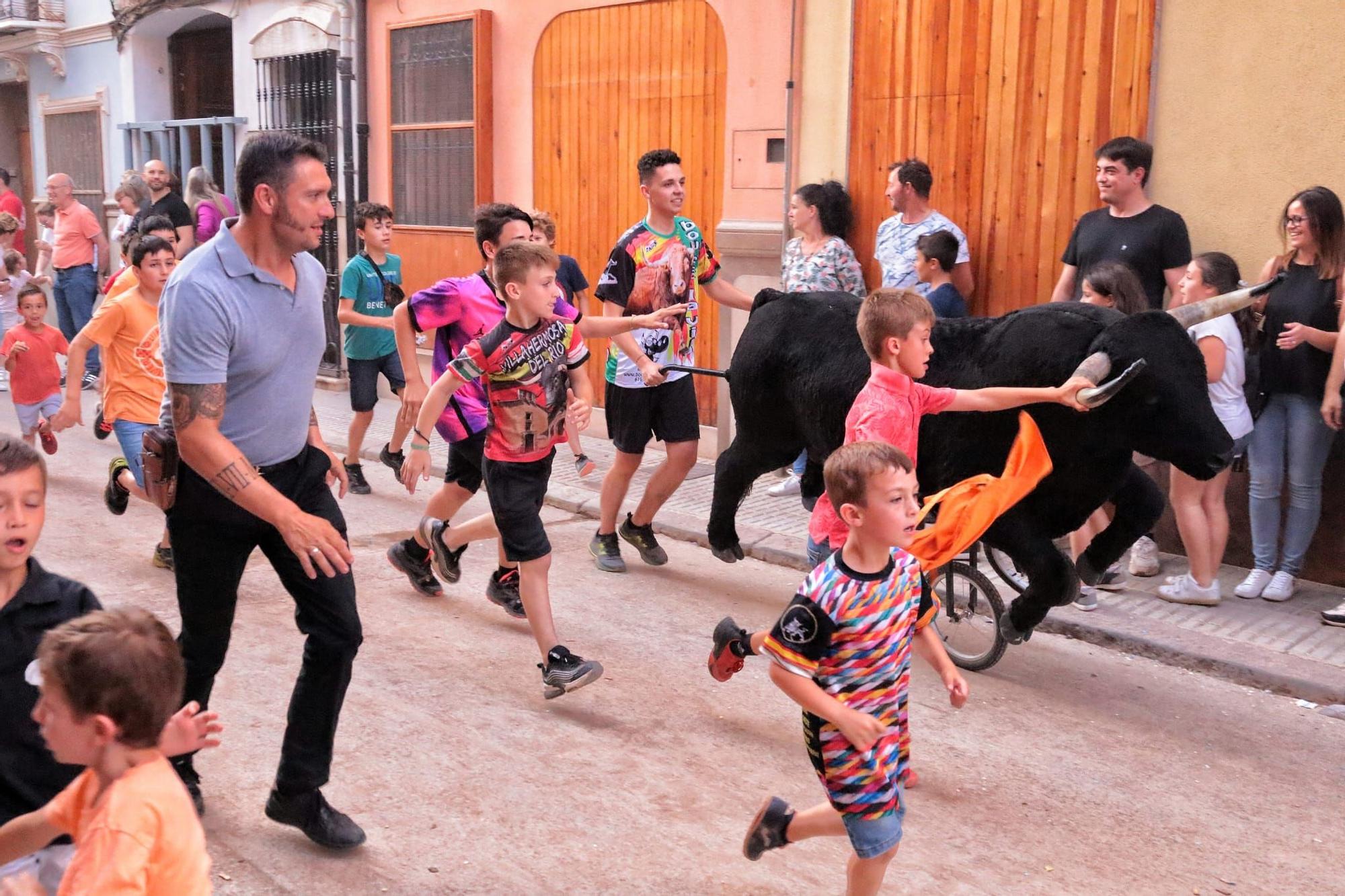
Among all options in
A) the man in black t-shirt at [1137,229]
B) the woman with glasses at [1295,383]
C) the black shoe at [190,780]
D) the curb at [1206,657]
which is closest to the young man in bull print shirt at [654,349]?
the curb at [1206,657]

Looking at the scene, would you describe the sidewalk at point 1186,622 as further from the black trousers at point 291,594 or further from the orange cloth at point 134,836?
the orange cloth at point 134,836

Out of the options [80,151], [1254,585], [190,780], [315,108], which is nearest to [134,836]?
[190,780]

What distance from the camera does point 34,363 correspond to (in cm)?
852

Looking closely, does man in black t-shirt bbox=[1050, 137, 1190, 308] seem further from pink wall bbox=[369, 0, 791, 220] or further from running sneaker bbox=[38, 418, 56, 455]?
running sneaker bbox=[38, 418, 56, 455]

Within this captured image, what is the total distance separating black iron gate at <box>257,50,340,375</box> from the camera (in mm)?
13203

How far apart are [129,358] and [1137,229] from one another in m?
5.16

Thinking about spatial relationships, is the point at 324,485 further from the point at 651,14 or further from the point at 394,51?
the point at 394,51

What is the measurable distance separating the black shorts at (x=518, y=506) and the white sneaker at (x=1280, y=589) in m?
3.66

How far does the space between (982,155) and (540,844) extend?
18.0ft

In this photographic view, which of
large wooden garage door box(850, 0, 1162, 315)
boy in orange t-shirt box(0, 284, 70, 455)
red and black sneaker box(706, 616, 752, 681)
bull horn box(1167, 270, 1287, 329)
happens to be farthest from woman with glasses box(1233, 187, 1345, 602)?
boy in orange t-shirt box(0, 284, 70, 455)

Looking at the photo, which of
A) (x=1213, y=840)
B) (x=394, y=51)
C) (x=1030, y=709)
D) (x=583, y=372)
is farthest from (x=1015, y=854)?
(x=394, y=51)

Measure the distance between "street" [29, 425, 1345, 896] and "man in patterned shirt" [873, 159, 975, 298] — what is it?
2.52 meters

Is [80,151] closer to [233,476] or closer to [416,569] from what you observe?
[416,569]

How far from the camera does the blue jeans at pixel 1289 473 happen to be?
6.27 metres
